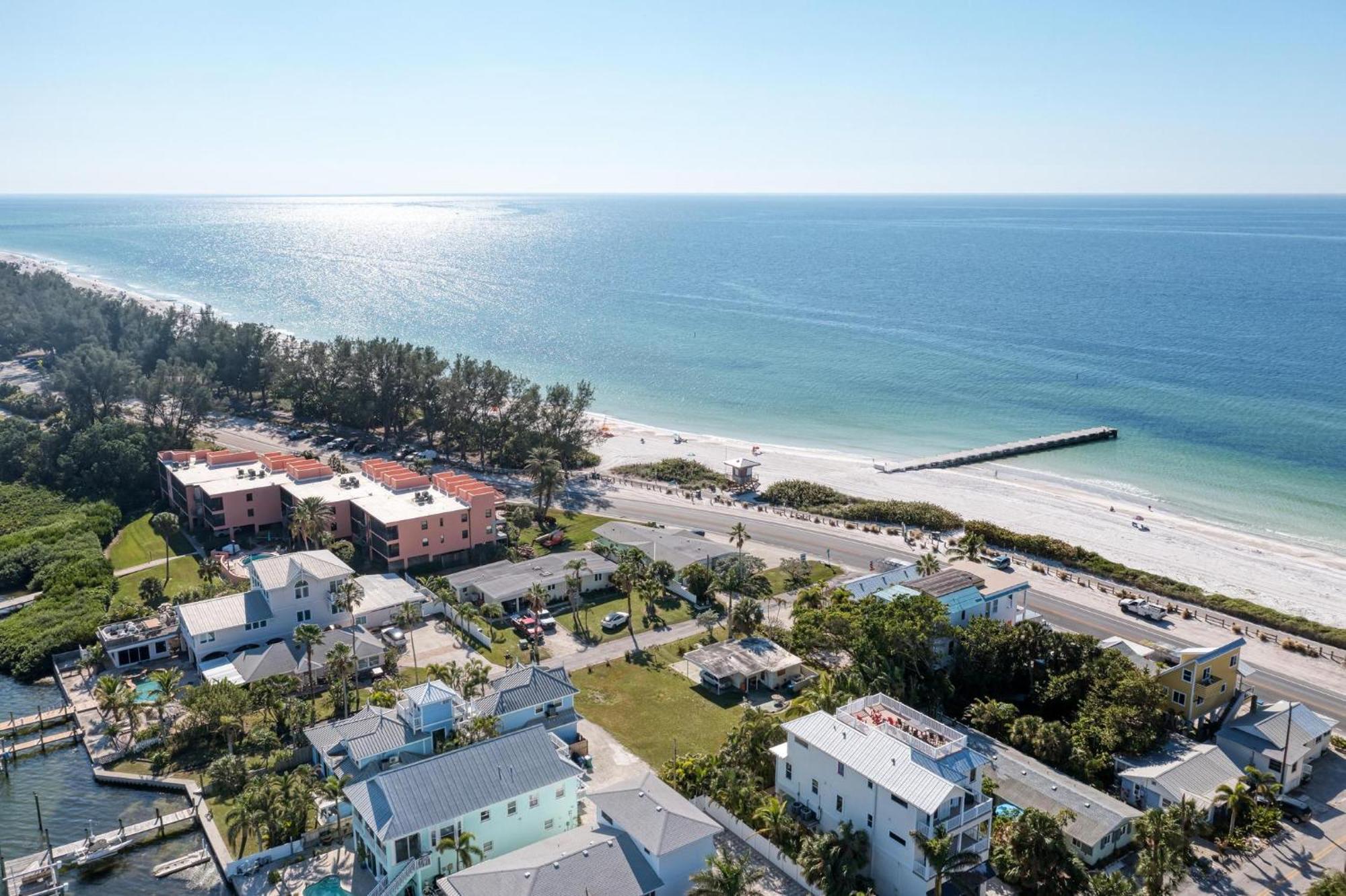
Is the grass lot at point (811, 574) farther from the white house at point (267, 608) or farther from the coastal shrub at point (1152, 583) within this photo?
the white house at point (267, 608)

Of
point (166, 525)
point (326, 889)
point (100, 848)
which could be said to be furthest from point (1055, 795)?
point (166, 525)

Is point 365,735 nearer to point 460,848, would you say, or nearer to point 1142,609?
point 460,848

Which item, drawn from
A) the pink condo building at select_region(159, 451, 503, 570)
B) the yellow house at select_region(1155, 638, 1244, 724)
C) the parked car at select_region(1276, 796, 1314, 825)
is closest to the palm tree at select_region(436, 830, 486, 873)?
the pink condo building at select_region(159, 451, 503, 570)

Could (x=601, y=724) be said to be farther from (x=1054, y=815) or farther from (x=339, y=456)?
(x=339, y=456)

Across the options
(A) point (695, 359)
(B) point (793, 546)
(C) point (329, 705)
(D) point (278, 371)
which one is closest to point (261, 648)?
(C) point (329, 705)

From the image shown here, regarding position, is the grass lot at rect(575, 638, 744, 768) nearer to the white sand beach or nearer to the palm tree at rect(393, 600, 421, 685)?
the palm tree at rect(393, 600, 421, 685)

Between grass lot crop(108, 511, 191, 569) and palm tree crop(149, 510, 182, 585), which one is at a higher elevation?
palm tree crop(149, 510, 182, 585)
